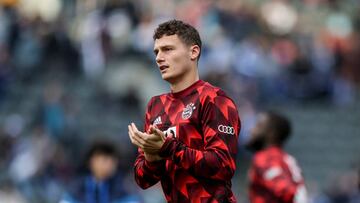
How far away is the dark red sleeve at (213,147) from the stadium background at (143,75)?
9.45m

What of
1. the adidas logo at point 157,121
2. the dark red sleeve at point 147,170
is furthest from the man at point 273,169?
the adidas logo at point 157,121

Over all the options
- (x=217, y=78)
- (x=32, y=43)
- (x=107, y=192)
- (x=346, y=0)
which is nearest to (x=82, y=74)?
(x=32, y=43)

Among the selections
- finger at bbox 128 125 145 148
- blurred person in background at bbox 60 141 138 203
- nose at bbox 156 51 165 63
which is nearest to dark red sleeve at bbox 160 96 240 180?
finger at bbox 128 125 145 148

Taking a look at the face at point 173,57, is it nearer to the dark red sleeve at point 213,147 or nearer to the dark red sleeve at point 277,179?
the dark red sleeve at point 213,147

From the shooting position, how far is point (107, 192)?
27.7 ft

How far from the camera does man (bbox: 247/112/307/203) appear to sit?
29.0 feet

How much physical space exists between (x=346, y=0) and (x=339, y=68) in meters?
2.71

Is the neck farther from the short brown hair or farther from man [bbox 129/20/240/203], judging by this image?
the short brown hair

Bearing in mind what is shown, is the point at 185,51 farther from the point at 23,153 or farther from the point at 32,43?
the point at 32,43

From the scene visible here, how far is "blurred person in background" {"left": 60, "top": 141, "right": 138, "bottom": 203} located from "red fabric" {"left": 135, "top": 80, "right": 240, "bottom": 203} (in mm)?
1865

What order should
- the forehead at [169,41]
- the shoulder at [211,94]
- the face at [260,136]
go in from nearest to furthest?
1. the shoulder at [211,94]
2. the forehead at [169,41]
3. the face at [260,136]

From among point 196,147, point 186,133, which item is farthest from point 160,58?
point 196,147

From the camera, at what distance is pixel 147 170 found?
6.52 meters

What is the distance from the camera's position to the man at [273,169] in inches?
348
